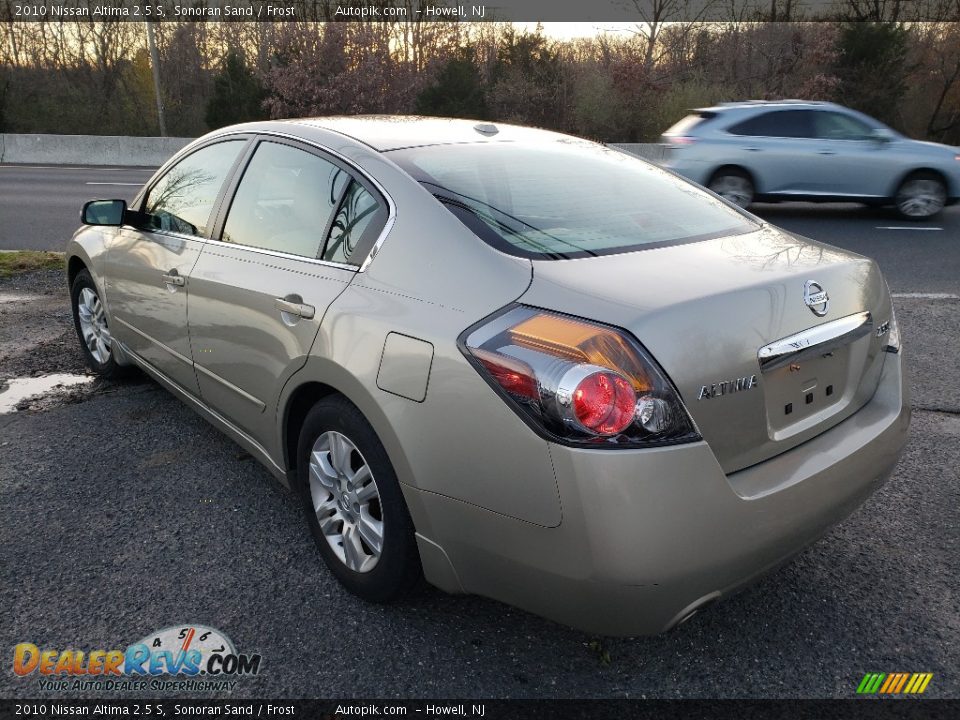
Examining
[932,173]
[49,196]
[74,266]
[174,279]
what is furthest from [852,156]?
[49,196]

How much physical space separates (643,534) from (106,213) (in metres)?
3.36

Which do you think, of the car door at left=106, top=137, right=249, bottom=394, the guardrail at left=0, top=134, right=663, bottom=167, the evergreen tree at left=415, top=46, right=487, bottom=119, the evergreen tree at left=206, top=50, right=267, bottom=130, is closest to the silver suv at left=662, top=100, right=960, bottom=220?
the car door at left=106, top=137, right=249, bottom=394

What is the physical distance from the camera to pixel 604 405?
1815 mm

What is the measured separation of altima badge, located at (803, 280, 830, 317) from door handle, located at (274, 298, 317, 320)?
4.83 ft

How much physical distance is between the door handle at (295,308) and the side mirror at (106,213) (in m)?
1.79

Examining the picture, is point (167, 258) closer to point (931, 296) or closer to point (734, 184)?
point (931, 296)

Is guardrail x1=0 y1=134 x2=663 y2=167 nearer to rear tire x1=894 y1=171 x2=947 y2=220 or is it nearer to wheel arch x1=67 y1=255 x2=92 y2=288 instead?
rear tire x1=894 y1=171 x2=947 y2=220

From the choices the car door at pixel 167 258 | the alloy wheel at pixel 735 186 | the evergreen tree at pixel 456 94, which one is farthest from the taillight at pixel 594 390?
the evergreen tree at pixel 456 94

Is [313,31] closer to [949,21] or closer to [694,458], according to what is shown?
[949,21]

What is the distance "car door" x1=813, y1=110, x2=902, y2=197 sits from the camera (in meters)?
10.7

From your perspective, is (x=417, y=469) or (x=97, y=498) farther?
(x=97, y=498)

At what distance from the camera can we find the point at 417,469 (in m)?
2.10

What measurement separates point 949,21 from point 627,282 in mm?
31098

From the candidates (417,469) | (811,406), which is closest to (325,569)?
A: (417,469)
